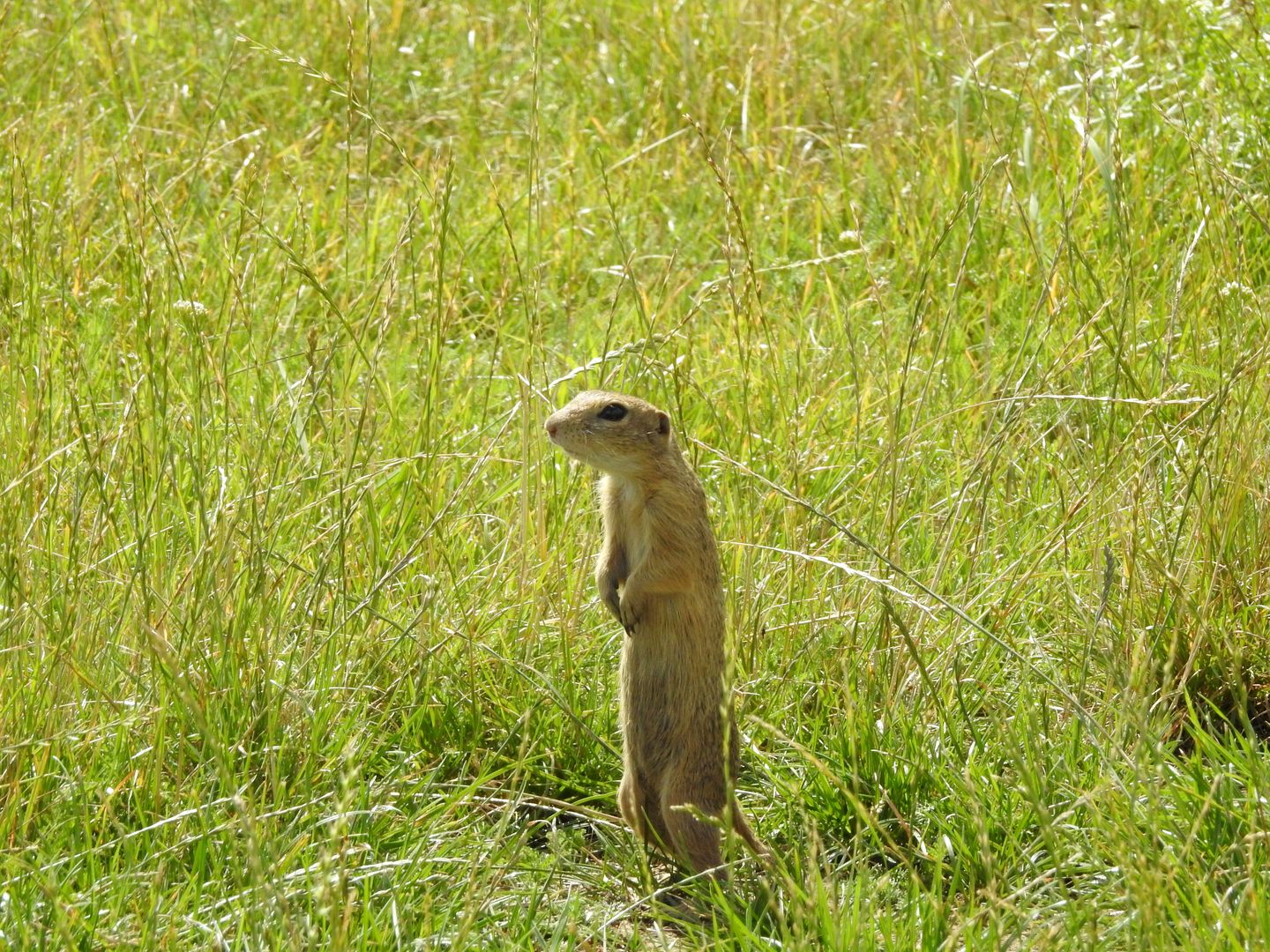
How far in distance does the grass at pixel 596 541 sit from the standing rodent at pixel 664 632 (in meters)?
0.11

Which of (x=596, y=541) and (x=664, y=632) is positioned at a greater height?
(x=664, y=632)

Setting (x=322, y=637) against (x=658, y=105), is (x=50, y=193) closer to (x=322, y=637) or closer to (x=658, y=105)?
(x=658, y=105)

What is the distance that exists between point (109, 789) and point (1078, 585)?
2013mm

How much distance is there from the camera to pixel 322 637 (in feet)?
10.1

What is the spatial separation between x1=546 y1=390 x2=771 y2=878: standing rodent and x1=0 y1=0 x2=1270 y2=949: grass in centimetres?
11

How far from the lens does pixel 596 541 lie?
365cm

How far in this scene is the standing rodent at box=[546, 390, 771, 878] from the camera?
287 centimetres

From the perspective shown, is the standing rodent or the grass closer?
the grass

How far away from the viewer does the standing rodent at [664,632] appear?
2.87m

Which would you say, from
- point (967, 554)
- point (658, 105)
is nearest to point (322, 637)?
point (967, 554)

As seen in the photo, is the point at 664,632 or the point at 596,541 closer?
the point at 664,632

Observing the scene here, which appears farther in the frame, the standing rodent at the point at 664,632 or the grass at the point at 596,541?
the standing rodent at the point at 664,632

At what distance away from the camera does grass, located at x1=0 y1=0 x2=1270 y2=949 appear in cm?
257

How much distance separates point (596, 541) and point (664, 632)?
73 centimetres
